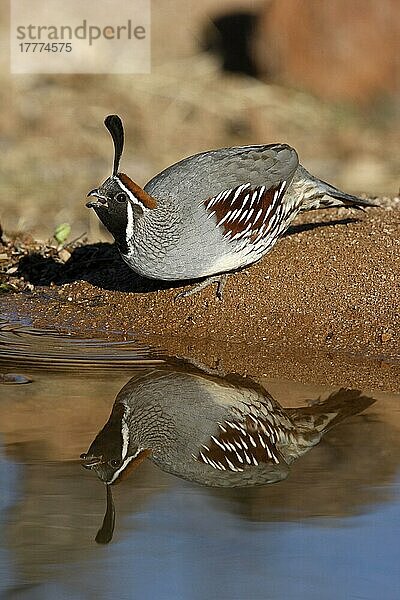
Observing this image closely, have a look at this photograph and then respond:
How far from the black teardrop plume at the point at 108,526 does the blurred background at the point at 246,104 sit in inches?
313

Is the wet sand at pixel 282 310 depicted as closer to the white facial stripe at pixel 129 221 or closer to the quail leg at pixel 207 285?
the quail leg at pixel 207 285

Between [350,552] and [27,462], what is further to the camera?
[27,462]

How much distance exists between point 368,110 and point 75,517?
10668 mm

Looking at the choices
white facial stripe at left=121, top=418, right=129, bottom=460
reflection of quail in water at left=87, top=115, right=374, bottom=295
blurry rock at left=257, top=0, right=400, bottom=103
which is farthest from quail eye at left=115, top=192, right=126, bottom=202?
blurry rock at left=257, top=0, right=400, bottom=103

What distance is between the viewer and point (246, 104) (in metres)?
14.6

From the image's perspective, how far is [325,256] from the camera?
25.5 feet

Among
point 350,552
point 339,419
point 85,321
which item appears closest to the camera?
point 350,552

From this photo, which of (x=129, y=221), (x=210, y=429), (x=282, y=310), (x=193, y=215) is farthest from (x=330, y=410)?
(x=129, y=221)

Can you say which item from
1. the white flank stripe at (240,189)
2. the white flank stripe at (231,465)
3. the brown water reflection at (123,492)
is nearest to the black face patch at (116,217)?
the white flank stripe at (240,189)

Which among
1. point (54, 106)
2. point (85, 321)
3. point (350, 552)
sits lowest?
point (54, 106)

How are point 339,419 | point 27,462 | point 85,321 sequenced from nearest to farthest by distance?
point 27,462 < point 339,419 < point 85,321

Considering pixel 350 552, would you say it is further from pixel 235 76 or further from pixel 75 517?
pixel 235 76

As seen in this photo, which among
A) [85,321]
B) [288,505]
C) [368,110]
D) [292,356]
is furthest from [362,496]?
[368,110]

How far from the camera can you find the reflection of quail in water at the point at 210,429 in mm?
5219
